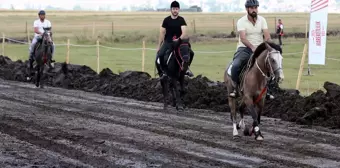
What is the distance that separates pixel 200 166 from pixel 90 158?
1.66 metres

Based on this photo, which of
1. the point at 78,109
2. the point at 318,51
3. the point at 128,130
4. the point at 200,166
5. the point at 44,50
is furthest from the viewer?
the point at 44,50

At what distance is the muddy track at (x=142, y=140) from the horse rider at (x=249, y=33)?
49.5 inches

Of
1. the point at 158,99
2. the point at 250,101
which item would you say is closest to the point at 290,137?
the point at 250,101

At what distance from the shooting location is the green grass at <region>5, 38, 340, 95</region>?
91.5 feet

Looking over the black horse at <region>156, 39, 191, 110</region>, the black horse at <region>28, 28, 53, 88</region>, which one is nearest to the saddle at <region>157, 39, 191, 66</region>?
the black horse at <region>156, 39, 191, 110</region>

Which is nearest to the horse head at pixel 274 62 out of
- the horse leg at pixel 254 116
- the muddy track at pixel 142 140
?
the horse leg at pixel 254 116

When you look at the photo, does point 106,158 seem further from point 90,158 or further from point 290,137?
point 290,137

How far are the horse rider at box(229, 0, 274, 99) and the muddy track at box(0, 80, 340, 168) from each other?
49.5 inches

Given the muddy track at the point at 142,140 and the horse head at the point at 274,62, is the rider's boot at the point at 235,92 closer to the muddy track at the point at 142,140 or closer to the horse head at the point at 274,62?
the muddy track at the point at 142,140

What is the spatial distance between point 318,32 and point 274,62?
10.8 m

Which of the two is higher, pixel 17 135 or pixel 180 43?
pixel 180 43

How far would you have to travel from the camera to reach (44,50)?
24328 millimetres

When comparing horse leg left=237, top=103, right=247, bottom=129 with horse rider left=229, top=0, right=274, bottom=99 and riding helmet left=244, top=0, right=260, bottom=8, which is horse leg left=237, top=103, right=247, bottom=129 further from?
riding helmet left=244, top=0, right=260, bottom=8

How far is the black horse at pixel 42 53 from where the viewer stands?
2409cm
